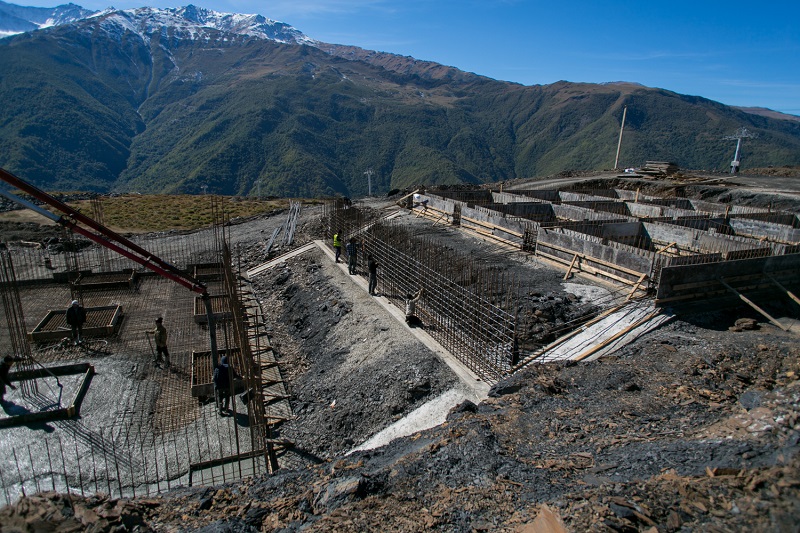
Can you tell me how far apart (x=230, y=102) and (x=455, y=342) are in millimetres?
138855

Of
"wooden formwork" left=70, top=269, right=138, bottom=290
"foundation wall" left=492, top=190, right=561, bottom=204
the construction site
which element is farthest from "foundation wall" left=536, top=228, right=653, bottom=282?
"wooden formwork" left=70, top=269, right=138, bottom=290

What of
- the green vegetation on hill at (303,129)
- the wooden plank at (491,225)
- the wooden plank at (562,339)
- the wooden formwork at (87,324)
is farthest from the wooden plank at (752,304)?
the green vegetation on hill at (303,129)

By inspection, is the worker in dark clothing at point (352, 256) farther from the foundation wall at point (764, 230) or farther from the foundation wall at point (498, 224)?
the foundation wall at point (764, 230)

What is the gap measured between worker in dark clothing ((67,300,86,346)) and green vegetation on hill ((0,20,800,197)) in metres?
77.5

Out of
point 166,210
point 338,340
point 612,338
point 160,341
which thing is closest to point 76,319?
point 160,341

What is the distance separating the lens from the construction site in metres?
7.94

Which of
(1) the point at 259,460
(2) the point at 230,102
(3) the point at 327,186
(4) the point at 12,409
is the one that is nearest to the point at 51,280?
(4) the point at 12,409

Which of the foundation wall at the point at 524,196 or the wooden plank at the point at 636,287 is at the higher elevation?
the foundation wall at the point at 524,196

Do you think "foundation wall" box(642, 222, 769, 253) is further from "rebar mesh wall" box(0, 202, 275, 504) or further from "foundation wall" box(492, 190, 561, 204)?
"rebar mesh wall" box(0, 202, 275, 504)

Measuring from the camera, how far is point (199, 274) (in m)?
17.5

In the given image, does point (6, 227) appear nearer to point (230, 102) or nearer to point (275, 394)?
point (275, 394)

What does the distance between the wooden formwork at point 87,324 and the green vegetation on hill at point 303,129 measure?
7541 cm

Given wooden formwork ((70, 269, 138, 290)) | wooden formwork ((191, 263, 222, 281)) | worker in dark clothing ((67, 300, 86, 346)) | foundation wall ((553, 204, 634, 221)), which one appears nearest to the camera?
worker in dark clothing ((67, 300, 86, 346))

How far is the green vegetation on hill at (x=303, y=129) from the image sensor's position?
309ft
